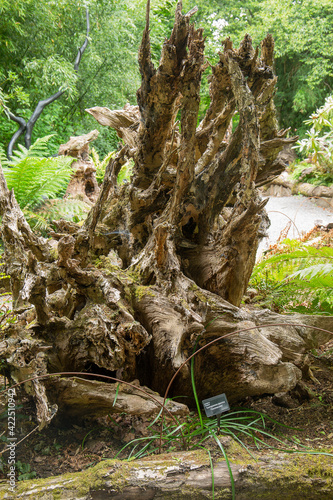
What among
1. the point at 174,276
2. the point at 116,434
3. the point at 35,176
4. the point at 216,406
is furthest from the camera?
the point at 35,176

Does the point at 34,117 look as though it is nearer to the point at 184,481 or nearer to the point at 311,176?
the point at 311,176

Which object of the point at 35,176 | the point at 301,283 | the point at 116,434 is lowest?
the point at 116,434

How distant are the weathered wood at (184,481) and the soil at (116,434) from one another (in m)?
0.11

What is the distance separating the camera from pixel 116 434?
5.27ft

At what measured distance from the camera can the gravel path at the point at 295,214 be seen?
6.82m

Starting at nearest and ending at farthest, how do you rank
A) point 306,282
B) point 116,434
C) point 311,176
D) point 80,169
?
point 116,434 < point 306,282 < point 80,169 < point 311,176

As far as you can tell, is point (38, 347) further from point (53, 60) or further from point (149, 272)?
point (53, 60)

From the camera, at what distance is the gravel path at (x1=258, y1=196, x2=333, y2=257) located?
22.4ft

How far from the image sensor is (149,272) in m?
2.03

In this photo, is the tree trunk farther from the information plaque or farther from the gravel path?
the gravel path

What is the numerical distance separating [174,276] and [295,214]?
17.5ft

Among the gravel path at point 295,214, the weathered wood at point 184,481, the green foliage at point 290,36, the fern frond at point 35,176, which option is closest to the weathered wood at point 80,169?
the fern frond at point 35,176

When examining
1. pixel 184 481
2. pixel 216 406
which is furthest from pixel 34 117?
pixel 184 481

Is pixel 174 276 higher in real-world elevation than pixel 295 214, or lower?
lower
